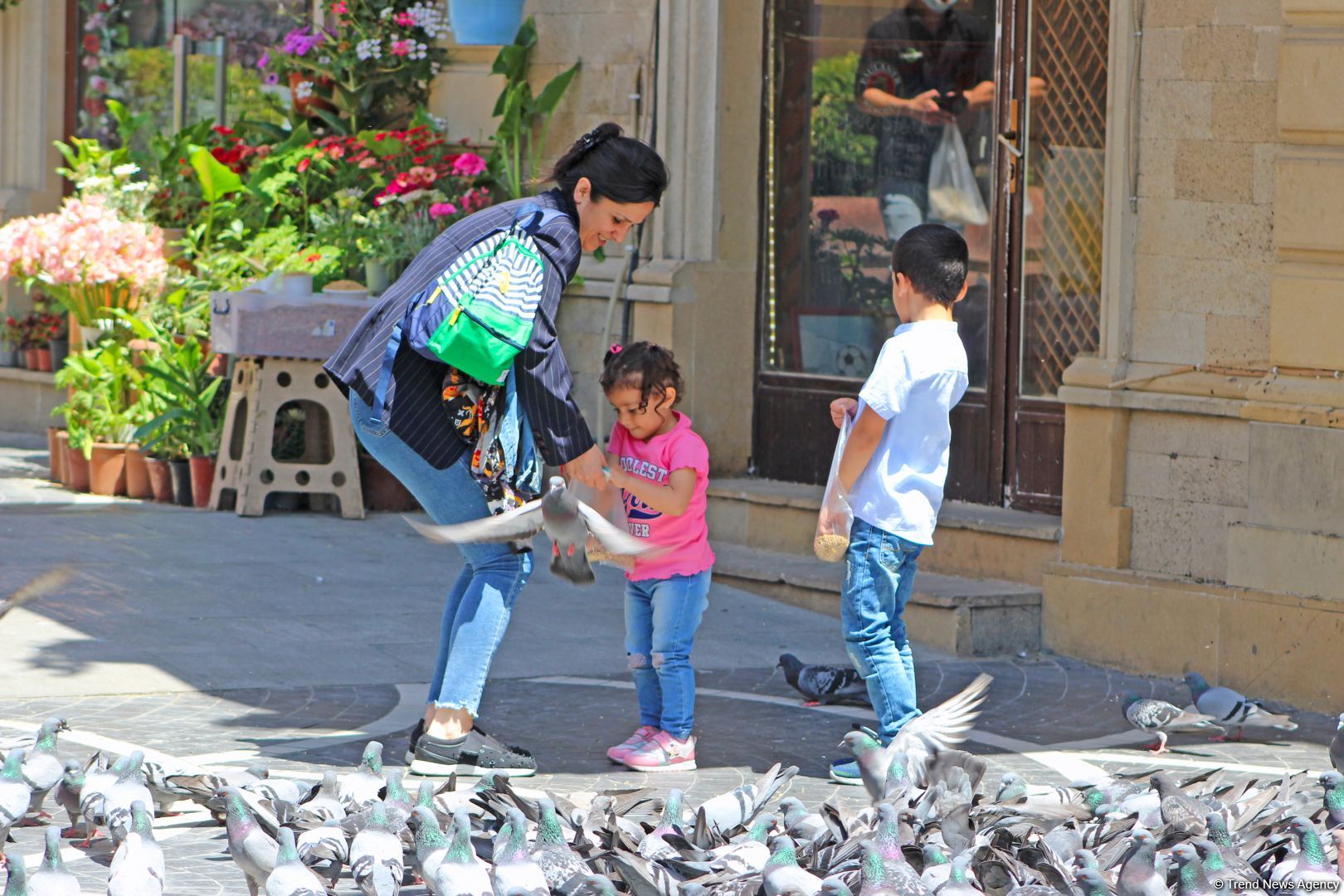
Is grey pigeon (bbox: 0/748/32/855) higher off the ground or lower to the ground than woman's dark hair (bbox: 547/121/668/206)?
lower

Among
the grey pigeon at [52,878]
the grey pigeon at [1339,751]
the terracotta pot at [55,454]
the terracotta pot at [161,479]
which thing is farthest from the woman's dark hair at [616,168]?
the terracotta pot at [55,454]

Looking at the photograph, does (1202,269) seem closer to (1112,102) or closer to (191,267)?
(1112,102)

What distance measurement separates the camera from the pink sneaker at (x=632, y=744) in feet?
19.4

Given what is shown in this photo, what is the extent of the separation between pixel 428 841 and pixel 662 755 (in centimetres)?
165

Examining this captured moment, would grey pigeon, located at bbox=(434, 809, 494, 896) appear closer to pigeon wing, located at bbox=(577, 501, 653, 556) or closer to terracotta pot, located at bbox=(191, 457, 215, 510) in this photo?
pigeon wing, located at bbox=(577, 501, 653, 556)

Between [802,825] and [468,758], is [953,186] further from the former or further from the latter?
[802,825]

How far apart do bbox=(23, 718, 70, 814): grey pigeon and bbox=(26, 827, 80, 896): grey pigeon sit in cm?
78

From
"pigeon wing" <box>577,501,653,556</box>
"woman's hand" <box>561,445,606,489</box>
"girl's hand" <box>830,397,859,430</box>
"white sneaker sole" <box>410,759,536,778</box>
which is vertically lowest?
"white sneaker sole" <box>410,759,536,778</box>

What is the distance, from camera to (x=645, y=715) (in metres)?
6.06

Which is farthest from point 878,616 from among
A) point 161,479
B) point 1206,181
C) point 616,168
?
point 161,479

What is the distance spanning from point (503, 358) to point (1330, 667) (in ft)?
11.4

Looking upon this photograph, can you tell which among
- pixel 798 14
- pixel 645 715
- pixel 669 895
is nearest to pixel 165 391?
pixel 798 14

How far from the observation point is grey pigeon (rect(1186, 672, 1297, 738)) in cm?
654

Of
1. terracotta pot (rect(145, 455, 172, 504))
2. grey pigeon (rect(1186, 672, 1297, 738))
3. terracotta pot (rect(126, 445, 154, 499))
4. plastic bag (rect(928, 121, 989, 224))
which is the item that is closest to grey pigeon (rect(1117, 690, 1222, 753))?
grey pigeon (rect(1186, 672, 1297, 738))
